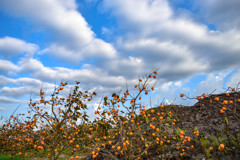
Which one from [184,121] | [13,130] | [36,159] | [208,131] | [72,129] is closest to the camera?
[208,131]

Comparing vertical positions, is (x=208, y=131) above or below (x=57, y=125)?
below

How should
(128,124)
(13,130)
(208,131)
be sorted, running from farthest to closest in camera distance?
(13,130) → (208,131) → (128,124)

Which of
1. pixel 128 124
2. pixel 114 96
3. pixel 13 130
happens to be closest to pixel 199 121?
pixel 128 124

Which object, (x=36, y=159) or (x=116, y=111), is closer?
(x=116, y=111)

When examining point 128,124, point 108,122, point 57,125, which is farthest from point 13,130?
point 128,124

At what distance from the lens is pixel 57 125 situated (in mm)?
5293

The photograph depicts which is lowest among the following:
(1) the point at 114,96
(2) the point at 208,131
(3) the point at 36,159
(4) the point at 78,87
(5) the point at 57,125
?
(3) the point at 36,159

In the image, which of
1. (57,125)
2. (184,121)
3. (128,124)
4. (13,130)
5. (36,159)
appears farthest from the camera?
(13,130)

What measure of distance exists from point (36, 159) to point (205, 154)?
6907 millimetres

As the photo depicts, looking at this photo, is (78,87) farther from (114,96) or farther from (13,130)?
(13,130)

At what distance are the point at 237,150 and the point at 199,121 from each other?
2.50 m

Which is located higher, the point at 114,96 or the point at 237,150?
the point at 114,96

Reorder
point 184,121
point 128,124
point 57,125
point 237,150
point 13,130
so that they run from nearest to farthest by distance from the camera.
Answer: point 237,150, point 128,124, point 57,125, point 184,121, point 13,130

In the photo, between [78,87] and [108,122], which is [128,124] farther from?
[78,87]
